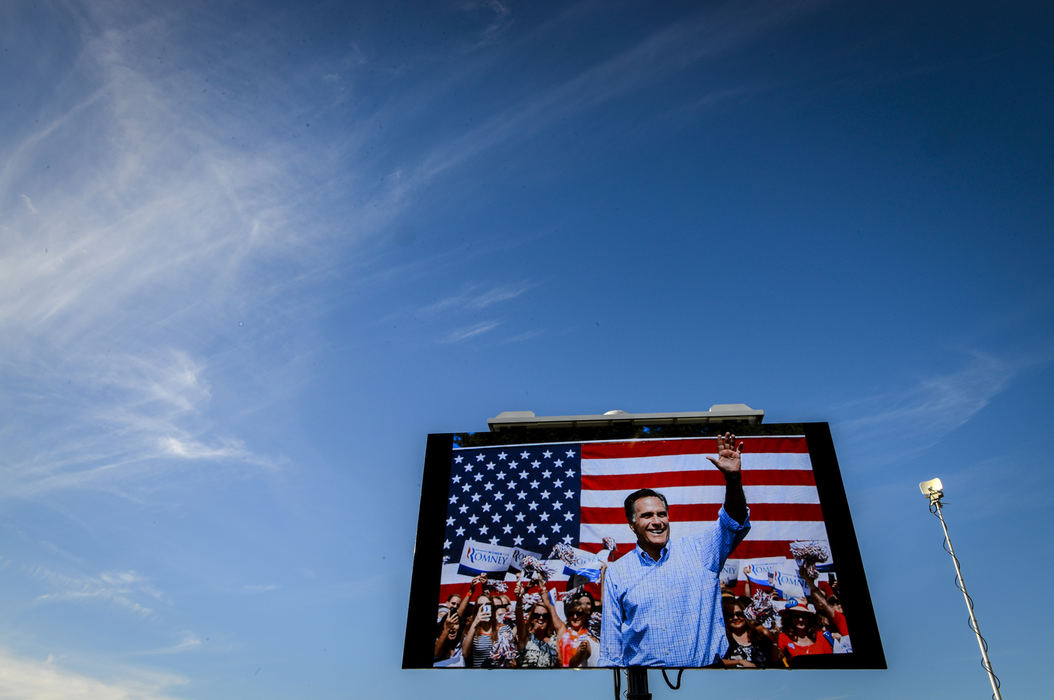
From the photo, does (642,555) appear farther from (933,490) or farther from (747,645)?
(933,490)

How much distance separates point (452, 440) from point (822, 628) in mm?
9609

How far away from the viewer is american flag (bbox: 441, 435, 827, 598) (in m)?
14.7

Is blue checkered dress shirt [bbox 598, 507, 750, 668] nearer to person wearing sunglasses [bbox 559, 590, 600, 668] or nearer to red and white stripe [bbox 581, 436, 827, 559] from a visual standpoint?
person wearing sunglasses [bbox 559, 590, 600, 668]

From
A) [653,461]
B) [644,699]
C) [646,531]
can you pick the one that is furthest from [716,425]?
[644,699]

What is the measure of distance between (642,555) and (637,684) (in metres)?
2.61

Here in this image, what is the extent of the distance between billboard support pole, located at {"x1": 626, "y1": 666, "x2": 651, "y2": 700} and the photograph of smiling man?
1.39 feet

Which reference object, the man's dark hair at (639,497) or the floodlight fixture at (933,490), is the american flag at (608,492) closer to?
the man's dark hair at (639,497)

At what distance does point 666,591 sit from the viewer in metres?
13.9

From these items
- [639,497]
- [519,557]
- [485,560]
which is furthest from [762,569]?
[485,560]

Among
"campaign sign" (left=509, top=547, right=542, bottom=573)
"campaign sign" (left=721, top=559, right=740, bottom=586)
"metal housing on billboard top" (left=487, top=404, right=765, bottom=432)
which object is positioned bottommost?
"campaign sign" (left=721, top=559, right=740, bottom=586)

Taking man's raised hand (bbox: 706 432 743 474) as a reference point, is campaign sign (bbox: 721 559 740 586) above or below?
below

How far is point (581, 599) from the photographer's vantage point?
14.0 m

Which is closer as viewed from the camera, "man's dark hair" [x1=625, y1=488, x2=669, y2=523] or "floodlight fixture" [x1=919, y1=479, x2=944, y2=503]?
"floodlight fixture" [x1=919, y1=479, x2=944, y2=503]

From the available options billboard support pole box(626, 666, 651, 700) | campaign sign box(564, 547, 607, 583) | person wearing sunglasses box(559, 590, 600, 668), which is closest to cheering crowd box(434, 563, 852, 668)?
person wearing sunglasses box(559, 590, 600, 668)
